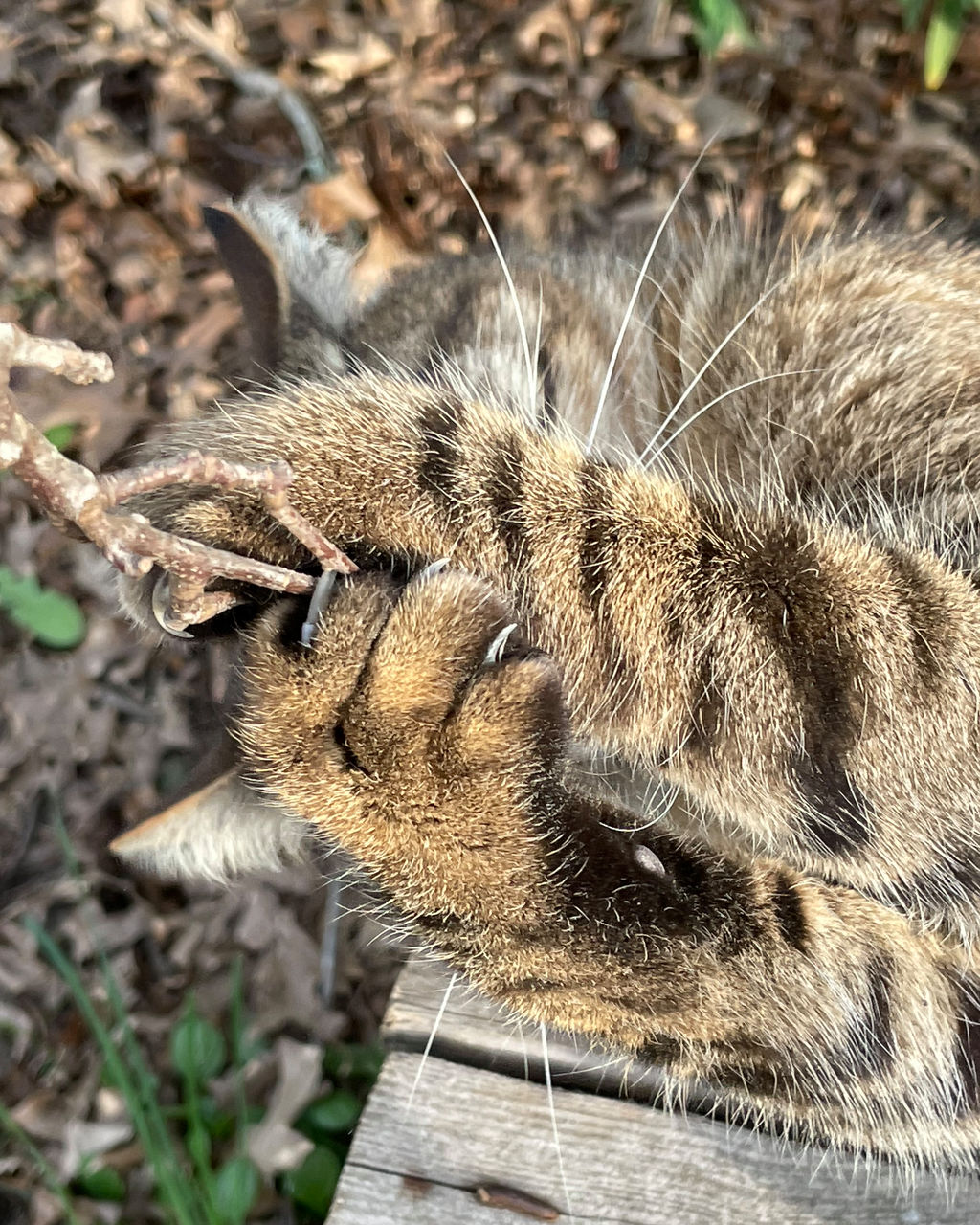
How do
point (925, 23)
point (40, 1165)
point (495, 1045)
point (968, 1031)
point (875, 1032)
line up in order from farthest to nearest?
point (925, 23) → point (40, 1165) → point (495, 1045) → point (968, 1031) → point (875, 1032)

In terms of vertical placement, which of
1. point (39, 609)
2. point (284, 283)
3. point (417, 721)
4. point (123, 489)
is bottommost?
point (39, 609)

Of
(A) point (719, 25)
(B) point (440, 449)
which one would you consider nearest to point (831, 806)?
(B) point (440, 449)

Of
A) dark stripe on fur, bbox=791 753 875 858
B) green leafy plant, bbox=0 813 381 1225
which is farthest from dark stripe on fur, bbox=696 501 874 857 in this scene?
green leafy plant, bbox=0 813 381 1225

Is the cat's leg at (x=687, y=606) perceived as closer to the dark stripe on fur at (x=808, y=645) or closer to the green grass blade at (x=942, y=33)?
the dark stripe on fur at (x=808, y=645)

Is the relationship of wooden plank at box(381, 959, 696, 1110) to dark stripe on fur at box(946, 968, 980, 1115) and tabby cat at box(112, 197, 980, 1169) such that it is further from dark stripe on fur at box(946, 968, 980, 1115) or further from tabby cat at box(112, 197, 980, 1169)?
dark stripe on fur at box(946, 968, 980, 1115)

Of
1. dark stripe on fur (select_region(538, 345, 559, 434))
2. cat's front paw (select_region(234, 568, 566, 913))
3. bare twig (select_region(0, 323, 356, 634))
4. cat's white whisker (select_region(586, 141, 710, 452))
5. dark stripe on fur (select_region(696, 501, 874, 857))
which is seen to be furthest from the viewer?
dark stripe on fur (select_region(538, 345, 559, 434))

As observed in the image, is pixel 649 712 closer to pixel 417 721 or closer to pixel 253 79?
pixel 417 721

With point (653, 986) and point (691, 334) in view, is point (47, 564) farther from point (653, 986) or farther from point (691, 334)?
point (653, 986)

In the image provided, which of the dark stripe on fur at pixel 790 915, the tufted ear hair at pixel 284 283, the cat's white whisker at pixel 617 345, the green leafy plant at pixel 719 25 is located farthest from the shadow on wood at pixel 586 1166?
the green leafy plant at pixel 719 25
